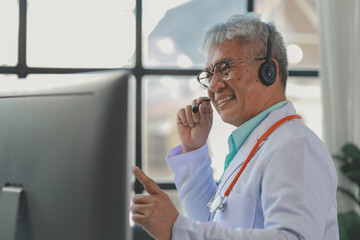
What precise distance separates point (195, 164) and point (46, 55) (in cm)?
226

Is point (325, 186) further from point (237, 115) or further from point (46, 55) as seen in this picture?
point (46, 55)

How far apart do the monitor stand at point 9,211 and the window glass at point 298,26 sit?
3280 millimetres

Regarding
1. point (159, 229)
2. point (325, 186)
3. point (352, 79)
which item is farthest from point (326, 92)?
point (159, 229)

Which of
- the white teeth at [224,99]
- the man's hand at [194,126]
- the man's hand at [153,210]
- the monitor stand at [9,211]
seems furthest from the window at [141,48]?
the monitor stand at [9,211]

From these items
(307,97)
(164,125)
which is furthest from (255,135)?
(307,97)

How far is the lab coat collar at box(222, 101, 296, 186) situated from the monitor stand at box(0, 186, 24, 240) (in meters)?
0.65

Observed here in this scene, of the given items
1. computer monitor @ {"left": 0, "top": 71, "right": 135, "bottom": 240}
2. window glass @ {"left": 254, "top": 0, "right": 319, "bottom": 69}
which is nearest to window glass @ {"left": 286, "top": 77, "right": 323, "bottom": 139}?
window glass @ {"left": 254, "top": 0, "right": 319, "bottom": 69}

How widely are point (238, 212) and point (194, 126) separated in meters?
0.52

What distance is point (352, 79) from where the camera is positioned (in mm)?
3543

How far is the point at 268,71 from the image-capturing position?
4.51 ft

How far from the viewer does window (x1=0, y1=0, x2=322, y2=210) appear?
344cm

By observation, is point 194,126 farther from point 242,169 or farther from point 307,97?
point 307,97

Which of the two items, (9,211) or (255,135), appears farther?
(255,135)

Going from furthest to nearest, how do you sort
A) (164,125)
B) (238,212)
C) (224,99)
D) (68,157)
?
(164,125) < (224,99) < (238,212) < (68,157)
